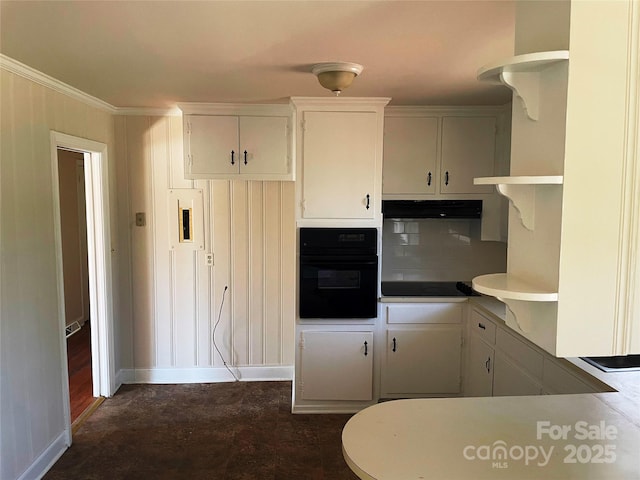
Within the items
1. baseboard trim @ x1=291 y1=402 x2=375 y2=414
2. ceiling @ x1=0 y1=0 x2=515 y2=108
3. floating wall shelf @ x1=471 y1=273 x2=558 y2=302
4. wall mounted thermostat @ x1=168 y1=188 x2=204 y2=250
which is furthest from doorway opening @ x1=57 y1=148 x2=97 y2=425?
floating wall shelf @ x1=471 y1=273 x2=558 y2=302

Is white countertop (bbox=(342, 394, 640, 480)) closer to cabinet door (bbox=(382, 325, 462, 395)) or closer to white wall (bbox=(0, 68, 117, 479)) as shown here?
cabinet door (bbox=(382, 325, 462, 395))

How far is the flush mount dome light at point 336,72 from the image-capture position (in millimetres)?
2426

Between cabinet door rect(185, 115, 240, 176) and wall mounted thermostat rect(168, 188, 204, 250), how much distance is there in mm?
373

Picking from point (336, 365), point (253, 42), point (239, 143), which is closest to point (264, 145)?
point (239, 143)

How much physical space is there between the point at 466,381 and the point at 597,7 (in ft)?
9.65

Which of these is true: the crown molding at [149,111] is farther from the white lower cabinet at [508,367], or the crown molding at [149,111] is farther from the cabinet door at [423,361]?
the white lower cabinet at [508,367]

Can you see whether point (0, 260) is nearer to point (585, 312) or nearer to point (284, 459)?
point (284, 459)

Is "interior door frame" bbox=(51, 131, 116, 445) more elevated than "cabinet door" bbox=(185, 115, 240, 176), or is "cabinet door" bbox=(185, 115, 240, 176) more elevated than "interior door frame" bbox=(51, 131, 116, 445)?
"cabinet door" bbox=(185, 115, 240, 176)

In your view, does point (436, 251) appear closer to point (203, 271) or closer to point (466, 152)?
point (466, 152)

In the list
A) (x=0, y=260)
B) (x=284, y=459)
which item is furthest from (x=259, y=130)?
(x=284, y=459)

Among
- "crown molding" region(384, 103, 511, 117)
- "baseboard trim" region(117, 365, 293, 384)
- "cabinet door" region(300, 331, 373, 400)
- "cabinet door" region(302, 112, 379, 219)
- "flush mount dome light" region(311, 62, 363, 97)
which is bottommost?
"baseboard trim" region(117, 365, 293, 384)

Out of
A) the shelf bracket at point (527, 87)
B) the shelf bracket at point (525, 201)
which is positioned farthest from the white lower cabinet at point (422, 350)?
the shelf bracket at point (527, 87)

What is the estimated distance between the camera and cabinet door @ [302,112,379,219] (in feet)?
11.3

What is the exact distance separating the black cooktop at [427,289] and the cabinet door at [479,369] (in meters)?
0.36
